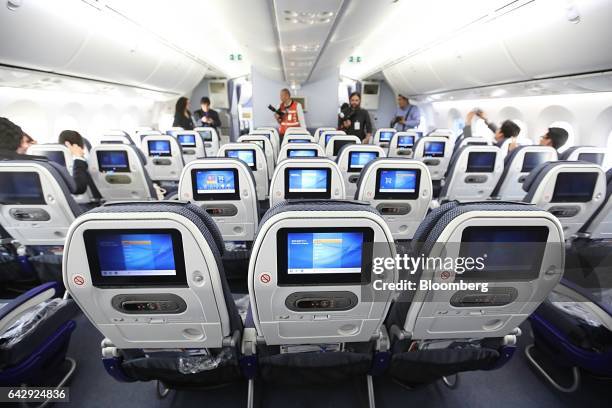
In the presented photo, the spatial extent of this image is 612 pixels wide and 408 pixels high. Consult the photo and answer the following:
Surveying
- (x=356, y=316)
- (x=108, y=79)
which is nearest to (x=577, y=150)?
(x=356, y=316)

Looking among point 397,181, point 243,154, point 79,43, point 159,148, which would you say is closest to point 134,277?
point 397,181

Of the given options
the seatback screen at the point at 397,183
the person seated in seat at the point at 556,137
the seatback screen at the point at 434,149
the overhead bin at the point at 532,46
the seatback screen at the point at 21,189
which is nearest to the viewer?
the seatback screen at the point at 21,189

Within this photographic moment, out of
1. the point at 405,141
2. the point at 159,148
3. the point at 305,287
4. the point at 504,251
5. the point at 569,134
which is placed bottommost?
the point at 305,287

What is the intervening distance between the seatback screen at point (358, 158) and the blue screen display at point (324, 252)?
3404 millimetres

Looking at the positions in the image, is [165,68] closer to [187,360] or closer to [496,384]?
[187,360]

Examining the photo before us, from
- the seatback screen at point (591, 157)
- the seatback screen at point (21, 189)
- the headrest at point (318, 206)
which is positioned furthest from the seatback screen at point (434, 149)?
the seatback screen at point (21, 189)

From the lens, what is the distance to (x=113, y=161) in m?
4.49

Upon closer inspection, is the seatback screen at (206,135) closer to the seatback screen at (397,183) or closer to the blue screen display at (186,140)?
the blue screen display at (186,140)

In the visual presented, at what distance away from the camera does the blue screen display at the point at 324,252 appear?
1.38m

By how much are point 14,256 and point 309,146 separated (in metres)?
3.79

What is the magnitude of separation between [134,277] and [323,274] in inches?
34.1

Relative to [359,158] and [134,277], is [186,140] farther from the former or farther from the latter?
[134,277]

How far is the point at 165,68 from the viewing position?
9.49 metres

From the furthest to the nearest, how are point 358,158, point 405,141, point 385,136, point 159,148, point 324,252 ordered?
1. point 385,136
2. point 405,141
3. point 159,148
4. point 358,158
5. point 324,252
